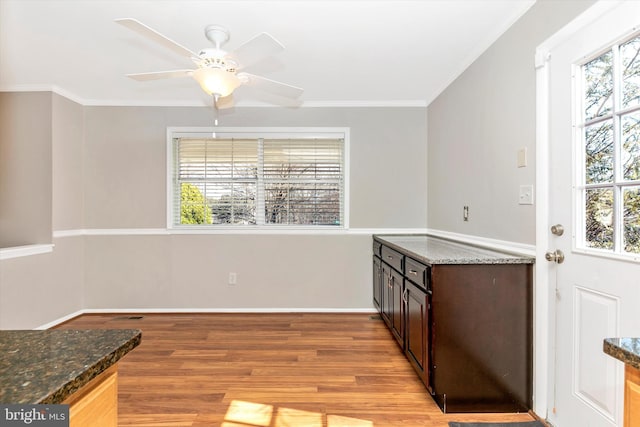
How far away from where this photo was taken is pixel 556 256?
68.9 inches

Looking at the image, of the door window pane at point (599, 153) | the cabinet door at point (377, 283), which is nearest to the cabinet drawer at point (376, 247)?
the cabinet door at point (377, 283)

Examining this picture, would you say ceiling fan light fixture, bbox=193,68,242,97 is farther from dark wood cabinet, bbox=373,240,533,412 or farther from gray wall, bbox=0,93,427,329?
dark wood cabinet, bbox=373,240,533,412

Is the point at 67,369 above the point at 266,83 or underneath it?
underneath

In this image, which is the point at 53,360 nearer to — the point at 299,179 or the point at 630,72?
the point at 630,72

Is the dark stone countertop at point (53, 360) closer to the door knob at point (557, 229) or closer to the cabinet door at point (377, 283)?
the door knob at point (557, 229)

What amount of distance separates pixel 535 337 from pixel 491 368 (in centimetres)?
32

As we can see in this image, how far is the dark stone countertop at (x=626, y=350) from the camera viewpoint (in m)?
0.68

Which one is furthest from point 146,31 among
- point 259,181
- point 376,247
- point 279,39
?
point 376,247

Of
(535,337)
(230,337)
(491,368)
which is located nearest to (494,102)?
(535,337)

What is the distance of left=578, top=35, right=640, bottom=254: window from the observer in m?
1.36

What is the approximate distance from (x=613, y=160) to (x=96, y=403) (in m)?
2.06

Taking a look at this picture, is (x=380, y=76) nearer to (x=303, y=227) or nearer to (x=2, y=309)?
(x=303, y=227)

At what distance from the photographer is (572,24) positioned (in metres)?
1.62

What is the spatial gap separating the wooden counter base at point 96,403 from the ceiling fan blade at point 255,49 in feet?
5.67
